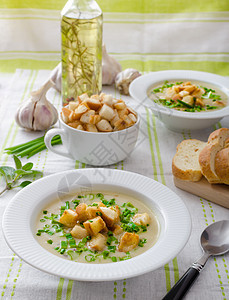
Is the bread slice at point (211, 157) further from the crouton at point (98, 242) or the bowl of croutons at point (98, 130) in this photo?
the crouton at point (98, 242)

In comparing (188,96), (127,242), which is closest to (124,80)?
(188,96)

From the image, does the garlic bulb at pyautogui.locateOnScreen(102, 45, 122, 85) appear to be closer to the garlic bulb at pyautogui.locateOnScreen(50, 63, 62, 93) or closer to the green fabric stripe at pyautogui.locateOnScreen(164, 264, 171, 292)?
the garlic bulb at pyautogui.locateOnScreen(50, 63, 62, 93)

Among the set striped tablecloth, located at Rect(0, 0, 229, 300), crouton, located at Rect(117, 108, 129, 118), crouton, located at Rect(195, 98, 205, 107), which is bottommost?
striped tablecloth, located at Rect(0, 0, 229, 300)

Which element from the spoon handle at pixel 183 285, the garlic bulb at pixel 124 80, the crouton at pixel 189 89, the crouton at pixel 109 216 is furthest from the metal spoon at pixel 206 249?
the garlic bulb at pixel 124 80

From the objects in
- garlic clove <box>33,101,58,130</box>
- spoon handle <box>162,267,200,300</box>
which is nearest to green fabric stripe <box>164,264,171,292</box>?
spoon handle <box>162,267,200,300</box>

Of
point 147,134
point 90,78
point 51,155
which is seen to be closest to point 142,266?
point 51,155

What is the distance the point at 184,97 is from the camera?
1899 millimetres

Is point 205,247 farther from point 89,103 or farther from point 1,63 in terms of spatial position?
point 1,63

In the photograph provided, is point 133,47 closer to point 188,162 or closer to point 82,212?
point 188,162

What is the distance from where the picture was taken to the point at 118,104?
163 centimetres

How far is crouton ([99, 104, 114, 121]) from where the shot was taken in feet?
5.21

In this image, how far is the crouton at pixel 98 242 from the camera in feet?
3.64

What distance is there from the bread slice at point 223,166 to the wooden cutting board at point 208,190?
32 millimetres

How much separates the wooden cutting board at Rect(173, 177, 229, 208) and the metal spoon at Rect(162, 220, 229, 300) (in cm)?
15
